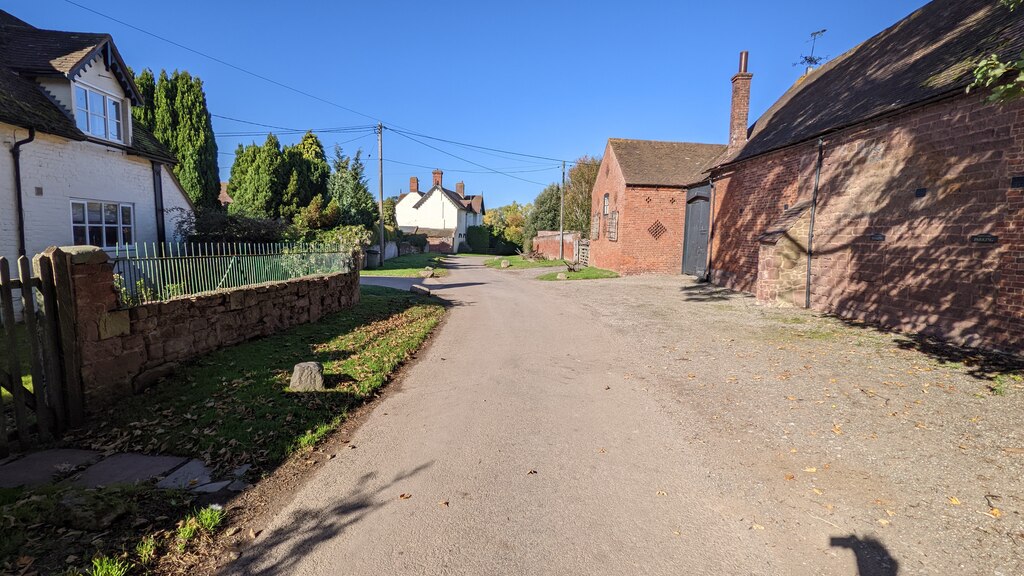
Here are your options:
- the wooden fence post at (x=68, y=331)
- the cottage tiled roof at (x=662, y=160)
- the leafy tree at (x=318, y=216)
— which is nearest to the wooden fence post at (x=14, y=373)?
the wooden fence post at (x=68, y=331)

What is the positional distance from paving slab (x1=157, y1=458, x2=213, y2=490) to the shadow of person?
4.88 metres

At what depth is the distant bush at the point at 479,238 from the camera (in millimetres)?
61969

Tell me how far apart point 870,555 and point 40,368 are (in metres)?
7.32

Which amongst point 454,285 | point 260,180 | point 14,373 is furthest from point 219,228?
point 14,373

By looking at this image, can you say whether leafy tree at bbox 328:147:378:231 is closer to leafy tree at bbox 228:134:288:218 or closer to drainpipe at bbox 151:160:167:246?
leafy tree at bbox 228:134:288:218

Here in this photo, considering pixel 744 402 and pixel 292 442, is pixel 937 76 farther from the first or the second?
pixel 292 442

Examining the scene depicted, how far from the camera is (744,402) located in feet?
19.9

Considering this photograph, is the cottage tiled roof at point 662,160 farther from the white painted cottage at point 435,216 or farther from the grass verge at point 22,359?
the white painted cottage at point 435,216

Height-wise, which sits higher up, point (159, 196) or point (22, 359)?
point (159, 196)

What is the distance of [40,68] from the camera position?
11609 millimetres

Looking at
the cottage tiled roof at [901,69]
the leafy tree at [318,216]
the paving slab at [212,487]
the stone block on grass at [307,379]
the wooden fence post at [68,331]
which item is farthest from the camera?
the leafy tree at [318,216]

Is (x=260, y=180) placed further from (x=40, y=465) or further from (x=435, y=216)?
(x=435, y=216)

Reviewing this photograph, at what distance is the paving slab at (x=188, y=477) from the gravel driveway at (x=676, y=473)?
98cm

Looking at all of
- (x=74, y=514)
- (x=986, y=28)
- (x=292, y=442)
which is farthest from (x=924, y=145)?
(x=74, y=514)
